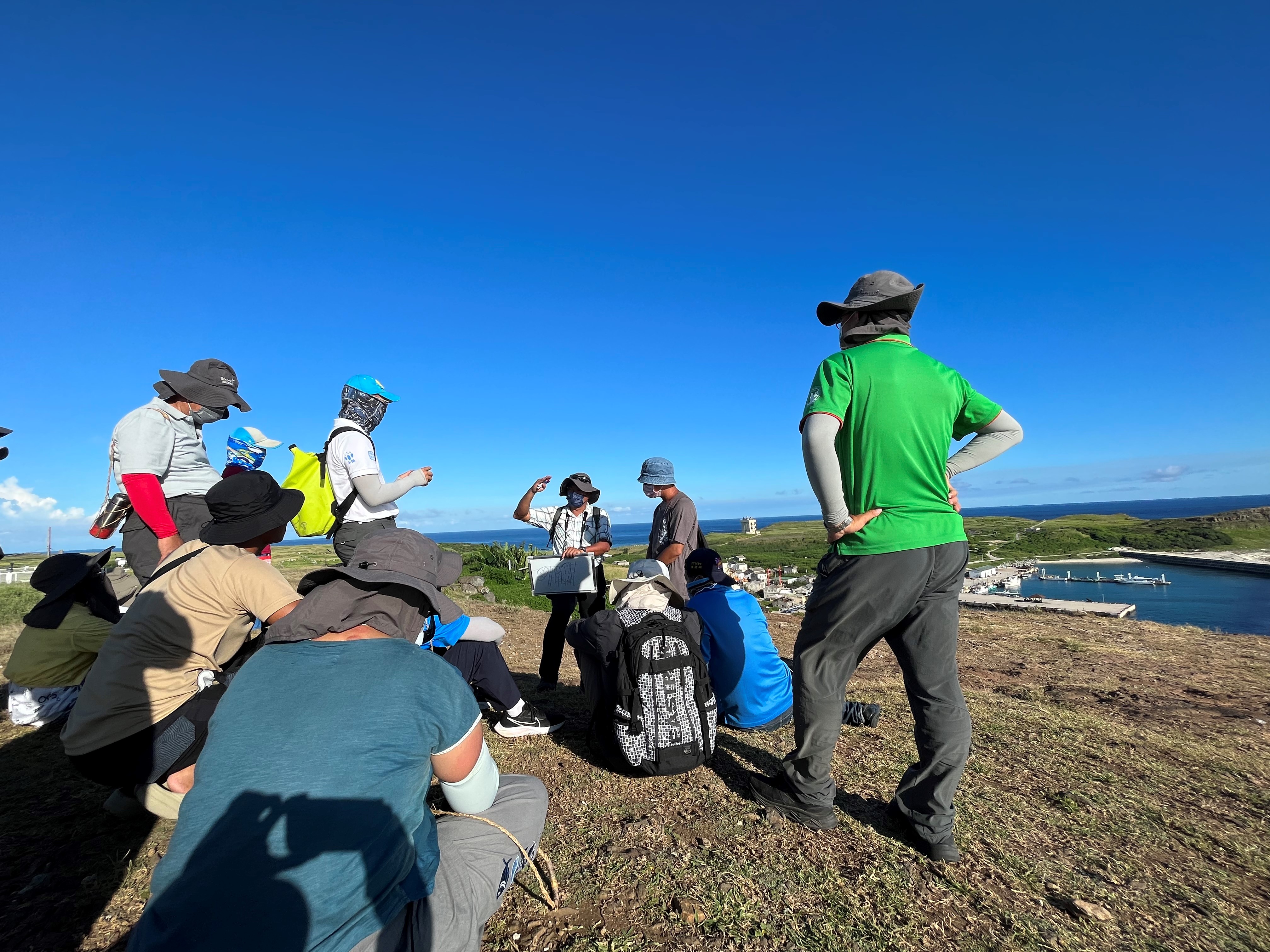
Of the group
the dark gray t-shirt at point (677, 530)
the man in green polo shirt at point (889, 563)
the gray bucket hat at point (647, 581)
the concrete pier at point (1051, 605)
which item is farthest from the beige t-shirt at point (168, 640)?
the concrete pier at point (1051, 605)

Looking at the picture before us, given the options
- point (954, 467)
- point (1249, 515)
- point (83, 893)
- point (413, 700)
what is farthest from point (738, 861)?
point (1249, 515)

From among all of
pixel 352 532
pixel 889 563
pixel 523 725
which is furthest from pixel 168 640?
pixel 889 563

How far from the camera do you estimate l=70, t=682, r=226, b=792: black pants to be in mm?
2598

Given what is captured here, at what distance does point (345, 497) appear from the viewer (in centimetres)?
417

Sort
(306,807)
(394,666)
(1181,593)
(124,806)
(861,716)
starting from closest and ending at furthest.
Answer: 1. (306,807)
2. (394,666)
3. (124,806)
4. (861,716)
5. (1181,593)

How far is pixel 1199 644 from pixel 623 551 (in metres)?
43.0

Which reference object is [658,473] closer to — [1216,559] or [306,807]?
[306,807]

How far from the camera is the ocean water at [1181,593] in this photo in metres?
25.7

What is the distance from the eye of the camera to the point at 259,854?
4.72ft

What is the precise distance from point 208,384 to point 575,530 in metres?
3.40

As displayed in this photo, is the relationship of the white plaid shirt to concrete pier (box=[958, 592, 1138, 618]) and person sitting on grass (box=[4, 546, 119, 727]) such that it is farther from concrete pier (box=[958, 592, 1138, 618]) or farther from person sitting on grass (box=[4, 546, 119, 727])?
concrete pier (box=[958, 592, 1138, 618])

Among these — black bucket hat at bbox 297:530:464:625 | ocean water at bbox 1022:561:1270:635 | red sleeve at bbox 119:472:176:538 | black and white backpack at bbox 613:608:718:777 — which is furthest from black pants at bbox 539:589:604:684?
ocean water at bbox 1022:561:1270:635

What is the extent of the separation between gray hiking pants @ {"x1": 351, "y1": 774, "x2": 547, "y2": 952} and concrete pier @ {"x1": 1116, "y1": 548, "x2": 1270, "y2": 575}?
5720 centimetres

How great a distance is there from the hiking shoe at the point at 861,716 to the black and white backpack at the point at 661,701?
1452 mm
